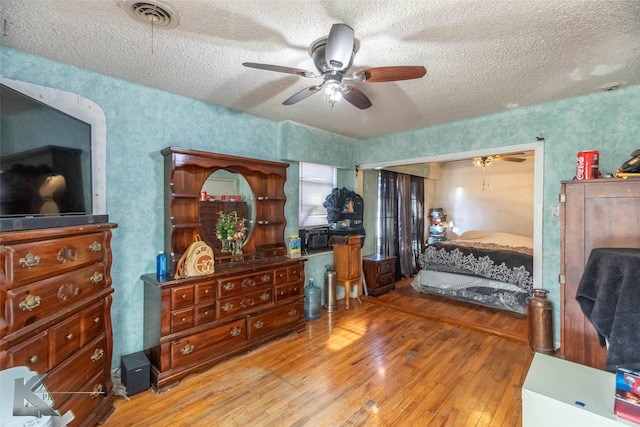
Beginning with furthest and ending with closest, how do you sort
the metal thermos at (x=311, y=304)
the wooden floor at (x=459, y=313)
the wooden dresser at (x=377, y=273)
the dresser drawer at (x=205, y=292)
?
1. the wooden dresser at (x=377, y=273)
2. the metal thermos at (x=311, y=304)
3. the wooden floor at (x=459, y=313)
4. the dresser drawer at (x=205, y=292)

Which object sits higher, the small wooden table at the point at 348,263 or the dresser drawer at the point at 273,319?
the small wooden table at the point at 348,263

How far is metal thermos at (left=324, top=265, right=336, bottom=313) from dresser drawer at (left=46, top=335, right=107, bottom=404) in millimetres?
2585

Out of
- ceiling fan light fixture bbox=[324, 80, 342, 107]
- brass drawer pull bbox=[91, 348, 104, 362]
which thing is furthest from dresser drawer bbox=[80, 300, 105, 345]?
ceiling fan light fixture bbox=[324, 80, 342, 107]

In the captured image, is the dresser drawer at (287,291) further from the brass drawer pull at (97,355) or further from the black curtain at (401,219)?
the black curtain at (401,219)

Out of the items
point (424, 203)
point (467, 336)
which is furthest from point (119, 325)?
point (424, 203)

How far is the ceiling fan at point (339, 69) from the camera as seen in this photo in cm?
146

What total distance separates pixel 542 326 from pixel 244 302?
2.96 m

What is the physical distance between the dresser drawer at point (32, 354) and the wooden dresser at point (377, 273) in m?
3.79

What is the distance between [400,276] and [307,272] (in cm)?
251

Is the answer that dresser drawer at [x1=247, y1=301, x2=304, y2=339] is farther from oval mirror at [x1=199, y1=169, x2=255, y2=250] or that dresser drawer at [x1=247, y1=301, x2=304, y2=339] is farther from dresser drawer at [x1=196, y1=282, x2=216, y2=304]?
oval mirror at [x1=199, y1=169, x2=255, y2=250]

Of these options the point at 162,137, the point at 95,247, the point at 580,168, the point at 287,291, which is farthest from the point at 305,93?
the point at 580,168

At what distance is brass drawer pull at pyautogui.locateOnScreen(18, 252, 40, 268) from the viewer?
131 centimetres

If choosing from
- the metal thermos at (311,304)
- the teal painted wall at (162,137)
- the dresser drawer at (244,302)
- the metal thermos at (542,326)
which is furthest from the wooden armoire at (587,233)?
the dresser drawer at (244,302)

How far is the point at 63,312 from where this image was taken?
59.7 inches
